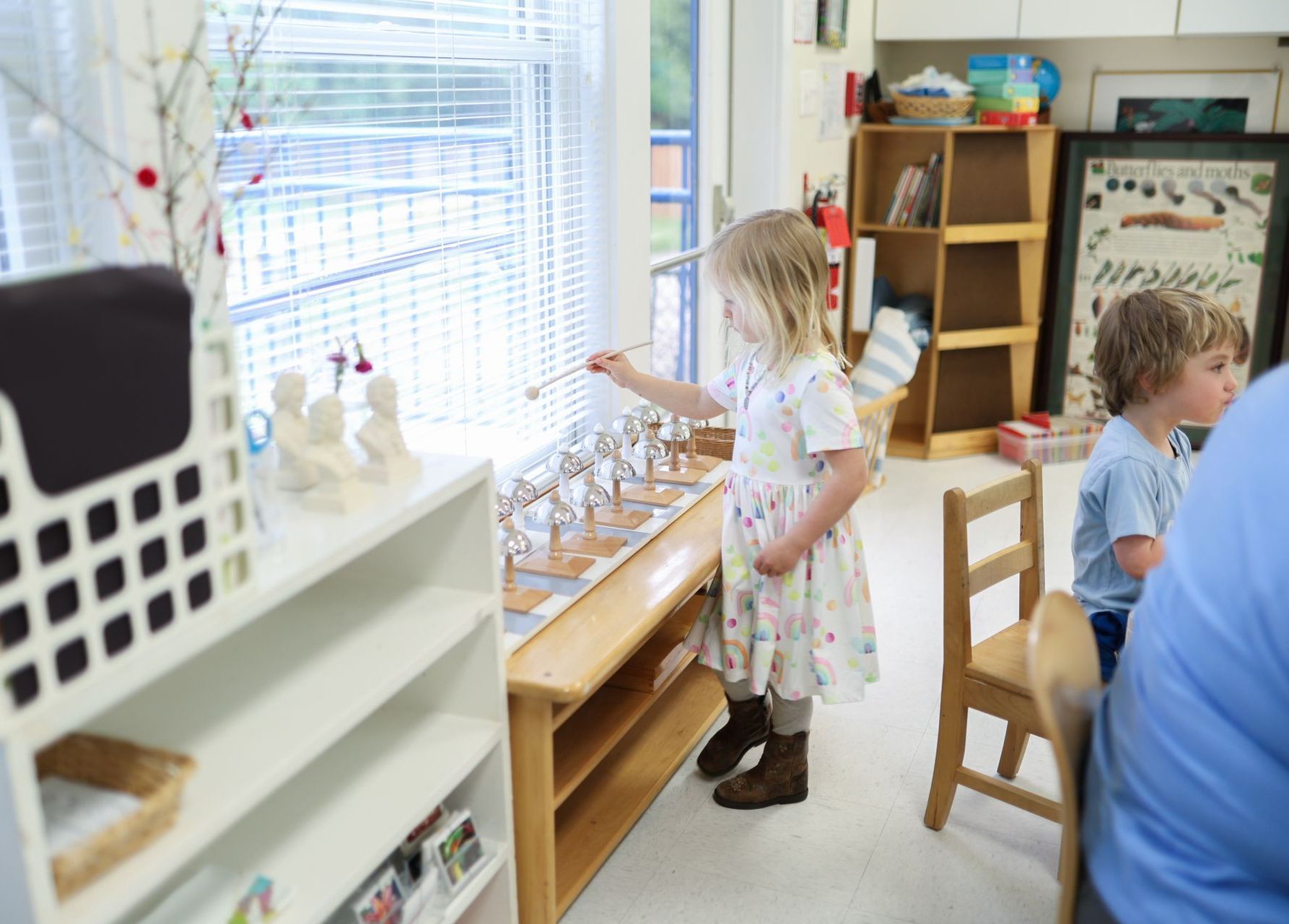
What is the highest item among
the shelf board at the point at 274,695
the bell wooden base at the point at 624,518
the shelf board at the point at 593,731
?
the shelf board at the point at 274,695

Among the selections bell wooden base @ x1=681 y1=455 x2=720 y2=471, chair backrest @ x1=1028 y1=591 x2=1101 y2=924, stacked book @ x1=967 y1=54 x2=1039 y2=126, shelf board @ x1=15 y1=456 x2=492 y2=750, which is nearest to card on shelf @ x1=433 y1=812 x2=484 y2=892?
shelf board @ x1=15 y1=456 x2=492 y2=750

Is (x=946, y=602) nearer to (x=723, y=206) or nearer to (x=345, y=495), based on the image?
(x=345, y=495)

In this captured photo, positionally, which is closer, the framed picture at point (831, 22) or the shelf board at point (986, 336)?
the framed picture at point (831, 22)

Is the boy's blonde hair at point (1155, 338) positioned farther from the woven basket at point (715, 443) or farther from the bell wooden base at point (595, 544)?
the woven basket at point (715, 443)

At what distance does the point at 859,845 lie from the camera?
7.20 feet

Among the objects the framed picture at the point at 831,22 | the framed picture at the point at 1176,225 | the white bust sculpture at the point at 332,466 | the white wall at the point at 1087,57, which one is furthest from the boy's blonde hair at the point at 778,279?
the white wall at the point at 1087,57

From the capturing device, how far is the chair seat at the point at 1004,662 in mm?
2020

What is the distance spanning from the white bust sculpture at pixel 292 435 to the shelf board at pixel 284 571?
3 cm

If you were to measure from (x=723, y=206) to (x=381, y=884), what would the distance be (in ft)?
8.64

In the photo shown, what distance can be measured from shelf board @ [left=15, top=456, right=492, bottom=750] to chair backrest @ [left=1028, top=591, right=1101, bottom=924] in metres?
0.75

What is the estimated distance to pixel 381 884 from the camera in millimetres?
1568

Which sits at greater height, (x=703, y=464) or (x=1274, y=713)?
(x=1274, y=713)

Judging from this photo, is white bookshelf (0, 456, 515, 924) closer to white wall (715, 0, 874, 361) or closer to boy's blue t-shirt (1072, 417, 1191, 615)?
boy's blue t-shirt (1072, 417, 1191, 615)

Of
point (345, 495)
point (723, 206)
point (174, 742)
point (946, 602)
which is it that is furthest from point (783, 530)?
point (723, 206)
